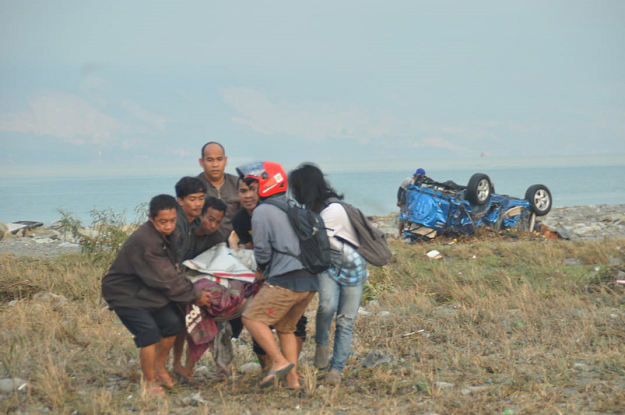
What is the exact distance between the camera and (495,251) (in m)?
12.0

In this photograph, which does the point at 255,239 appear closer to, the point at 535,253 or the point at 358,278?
the point at 358,278

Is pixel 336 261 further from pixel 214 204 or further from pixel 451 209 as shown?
pixel 451 209

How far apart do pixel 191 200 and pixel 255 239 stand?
57cm

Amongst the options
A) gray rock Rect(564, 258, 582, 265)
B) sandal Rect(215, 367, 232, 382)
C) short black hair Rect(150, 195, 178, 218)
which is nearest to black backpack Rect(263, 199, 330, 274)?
short black hair Rect(150, 195, 178, 218)

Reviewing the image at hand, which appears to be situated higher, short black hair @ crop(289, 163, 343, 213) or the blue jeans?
short black hair @ crop(289, 163, 343, 213)

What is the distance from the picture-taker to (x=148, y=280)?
15.4ft

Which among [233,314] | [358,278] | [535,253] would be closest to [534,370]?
[358,278]

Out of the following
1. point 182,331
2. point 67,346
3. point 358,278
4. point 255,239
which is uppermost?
point 255,239

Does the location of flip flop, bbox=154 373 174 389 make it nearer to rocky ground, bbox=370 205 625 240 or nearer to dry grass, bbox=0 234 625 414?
dry grass, bbox=0 234 625 414

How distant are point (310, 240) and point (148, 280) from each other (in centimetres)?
116

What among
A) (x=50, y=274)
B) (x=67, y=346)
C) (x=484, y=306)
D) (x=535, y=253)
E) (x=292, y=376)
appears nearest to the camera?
(x=292, y=376)

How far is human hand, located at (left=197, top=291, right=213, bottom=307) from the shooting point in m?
4.93

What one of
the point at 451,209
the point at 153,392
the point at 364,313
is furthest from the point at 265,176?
the point at 451,209

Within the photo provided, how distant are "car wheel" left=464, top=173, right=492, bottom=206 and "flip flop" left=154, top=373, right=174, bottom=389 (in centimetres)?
993
